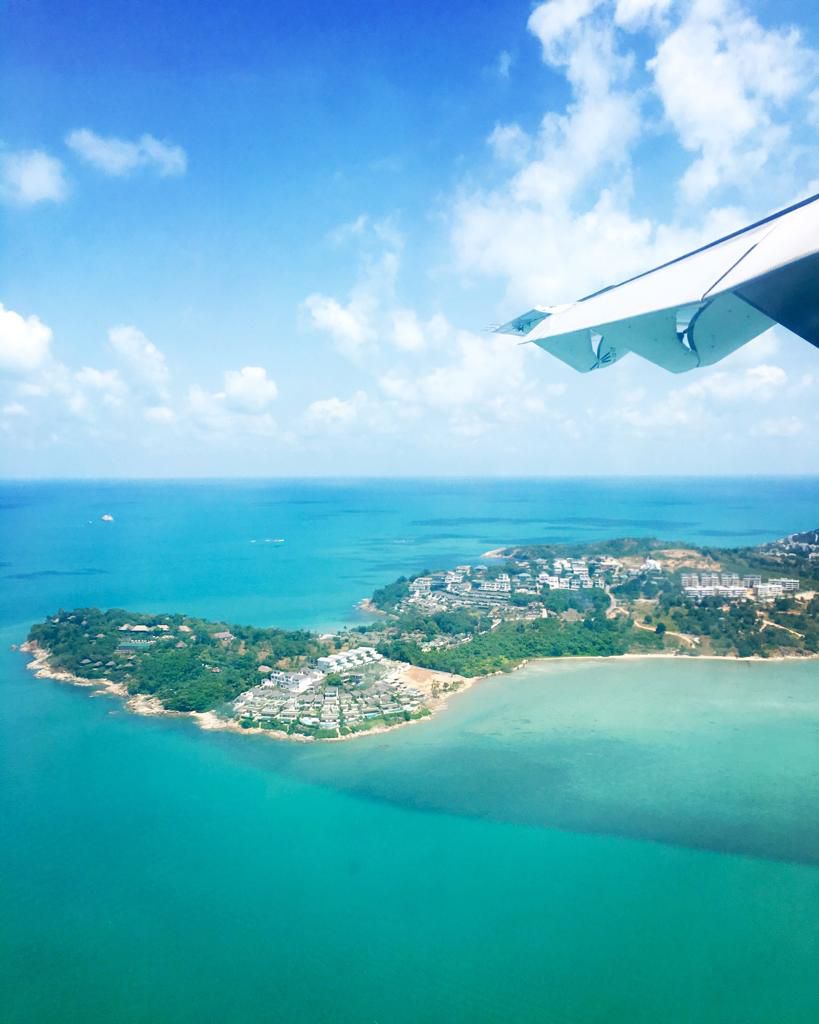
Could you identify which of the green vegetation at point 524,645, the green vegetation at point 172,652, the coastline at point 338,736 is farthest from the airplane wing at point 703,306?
the green vegetation at point 524,645

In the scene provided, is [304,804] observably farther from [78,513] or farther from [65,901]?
[78,513]

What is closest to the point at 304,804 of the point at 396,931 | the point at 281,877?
the point at 281,877

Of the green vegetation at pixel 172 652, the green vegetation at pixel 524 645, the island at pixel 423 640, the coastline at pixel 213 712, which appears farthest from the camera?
the green vegetation at pixel 524 645

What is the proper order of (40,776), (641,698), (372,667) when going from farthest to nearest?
(372,667), (641,698), (40,776)

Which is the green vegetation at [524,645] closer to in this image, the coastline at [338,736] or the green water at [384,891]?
the coastline at [338,736]

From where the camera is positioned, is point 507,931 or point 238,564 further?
point 238,564

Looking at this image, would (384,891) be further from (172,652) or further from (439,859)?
(172,652)
